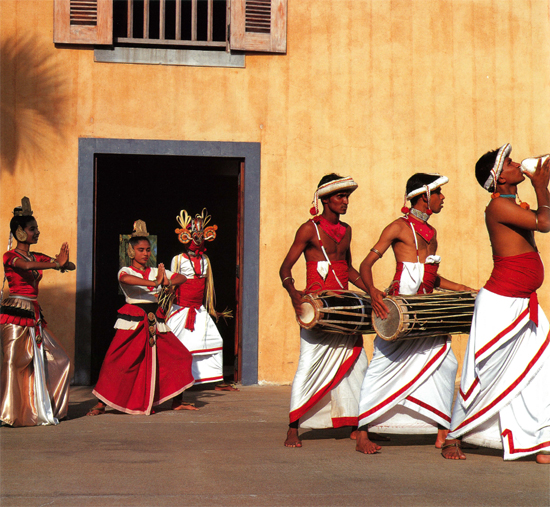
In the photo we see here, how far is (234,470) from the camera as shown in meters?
4.56

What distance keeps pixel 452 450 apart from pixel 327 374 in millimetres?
1085

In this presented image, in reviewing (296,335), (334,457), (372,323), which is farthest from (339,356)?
(296,335)

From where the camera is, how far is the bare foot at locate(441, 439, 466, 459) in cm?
493

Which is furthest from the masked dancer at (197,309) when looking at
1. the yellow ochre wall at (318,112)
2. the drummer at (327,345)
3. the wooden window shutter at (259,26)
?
the drummer at (327,345)

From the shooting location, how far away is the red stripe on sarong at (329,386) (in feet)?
17.9

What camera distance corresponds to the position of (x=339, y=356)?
18.6 ft

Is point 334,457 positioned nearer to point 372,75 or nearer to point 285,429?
point 285,429

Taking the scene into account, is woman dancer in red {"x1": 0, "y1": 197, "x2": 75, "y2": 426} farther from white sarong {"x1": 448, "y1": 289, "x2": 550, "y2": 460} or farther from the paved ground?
white sarong {"x1": 448, "y1": 289, "x2": 550, "y2": 460}

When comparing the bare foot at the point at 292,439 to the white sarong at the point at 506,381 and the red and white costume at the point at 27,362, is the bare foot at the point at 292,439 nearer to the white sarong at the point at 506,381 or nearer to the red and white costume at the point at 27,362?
the white sarong at the point at 506,381

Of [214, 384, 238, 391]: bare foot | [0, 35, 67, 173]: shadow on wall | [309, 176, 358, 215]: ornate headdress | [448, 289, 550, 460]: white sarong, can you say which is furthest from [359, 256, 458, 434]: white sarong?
[0, 35, 67, 173]: shadow on wall

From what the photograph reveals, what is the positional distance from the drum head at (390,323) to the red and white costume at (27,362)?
2.93 m

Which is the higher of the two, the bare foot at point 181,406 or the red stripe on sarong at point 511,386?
the red stripe on sarong at point 511,386

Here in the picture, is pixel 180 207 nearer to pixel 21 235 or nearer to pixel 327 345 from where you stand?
pixel 21 235

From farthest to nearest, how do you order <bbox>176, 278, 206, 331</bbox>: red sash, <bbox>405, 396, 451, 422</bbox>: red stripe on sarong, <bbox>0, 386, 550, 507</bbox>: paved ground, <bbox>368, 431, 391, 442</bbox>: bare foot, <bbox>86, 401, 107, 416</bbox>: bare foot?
<bbox>176, 278, 206, 331</bbox>: red sash < <bbox>86, 401, 107, 416</bbox>: bare foot < <bbox>368, 431, 391, 442</bbox>: bare foot < <bbox>405, 396, 451, 422</bbox>: red stripe on sarong < <bbox>0, 386, 550, 507</bbox>: paved ground
